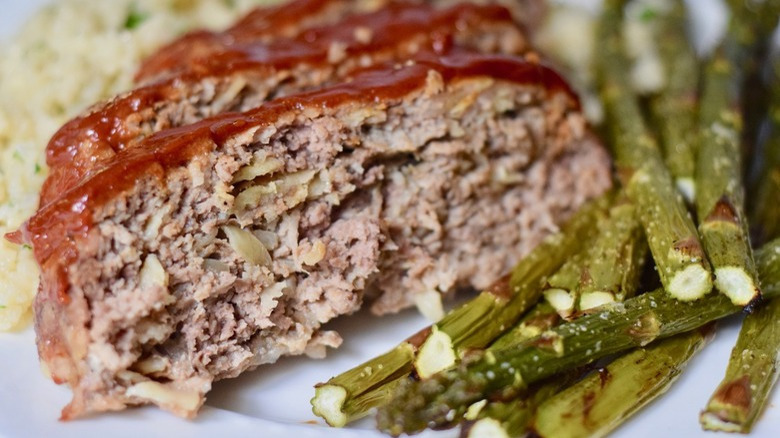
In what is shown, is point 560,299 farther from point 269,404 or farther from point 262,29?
point 262,29

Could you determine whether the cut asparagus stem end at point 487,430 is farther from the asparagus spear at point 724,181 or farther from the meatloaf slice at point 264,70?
the meatloaf slice at point 264,70

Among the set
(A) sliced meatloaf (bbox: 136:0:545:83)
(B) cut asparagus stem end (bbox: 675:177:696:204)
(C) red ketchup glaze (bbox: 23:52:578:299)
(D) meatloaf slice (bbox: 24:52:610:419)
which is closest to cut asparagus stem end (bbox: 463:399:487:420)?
(D) meatloaf slice (bbox: 24:52:610:419)

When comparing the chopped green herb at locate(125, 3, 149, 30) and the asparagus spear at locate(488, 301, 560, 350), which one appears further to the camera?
the chopped green herb at locate(125, 3, 149, 30)

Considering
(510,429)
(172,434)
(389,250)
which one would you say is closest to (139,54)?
(389,250)

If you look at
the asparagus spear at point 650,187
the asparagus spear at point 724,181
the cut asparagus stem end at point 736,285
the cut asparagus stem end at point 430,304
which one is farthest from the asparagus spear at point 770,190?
the cut asparagus stem end at point 430,304

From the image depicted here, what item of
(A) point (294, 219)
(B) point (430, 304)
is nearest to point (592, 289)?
(B) point (430, 304)

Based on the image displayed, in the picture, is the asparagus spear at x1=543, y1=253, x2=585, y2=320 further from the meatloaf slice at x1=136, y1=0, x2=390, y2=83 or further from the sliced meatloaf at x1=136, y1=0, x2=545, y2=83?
the meatloaf slice at x1=136, y1=0, x2=390, y2=83
